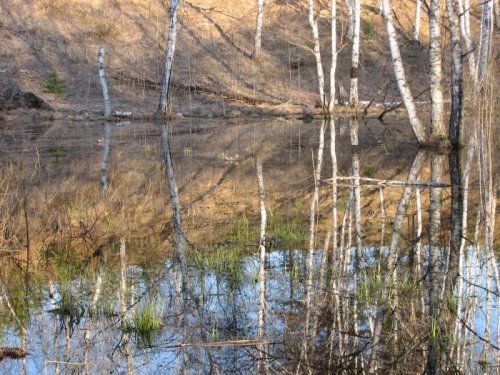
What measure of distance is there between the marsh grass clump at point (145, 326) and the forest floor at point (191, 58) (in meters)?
21.9

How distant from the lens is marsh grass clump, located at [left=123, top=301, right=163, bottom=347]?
4.18 metres

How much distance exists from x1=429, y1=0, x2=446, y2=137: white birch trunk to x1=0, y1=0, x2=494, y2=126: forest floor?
38.7 feet

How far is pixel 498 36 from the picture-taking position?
32000 mm

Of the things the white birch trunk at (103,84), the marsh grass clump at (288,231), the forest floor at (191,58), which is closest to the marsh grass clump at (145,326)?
the marsh grass clump at (288,231)

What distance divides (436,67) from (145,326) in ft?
33.9

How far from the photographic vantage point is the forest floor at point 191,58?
27453mm

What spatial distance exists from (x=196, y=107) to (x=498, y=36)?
14.6 meters

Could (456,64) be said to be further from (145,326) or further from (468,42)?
(145,326)

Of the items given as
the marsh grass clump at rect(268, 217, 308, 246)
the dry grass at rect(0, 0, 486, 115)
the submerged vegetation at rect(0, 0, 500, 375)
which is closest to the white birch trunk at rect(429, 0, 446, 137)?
the submerged vegetation at rect(0, 0, 500, 375)

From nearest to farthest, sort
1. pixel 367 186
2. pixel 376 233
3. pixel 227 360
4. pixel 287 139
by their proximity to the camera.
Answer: pixel 227 360 < pixel 376 233 < pixel 367 186 < pixel 287 139

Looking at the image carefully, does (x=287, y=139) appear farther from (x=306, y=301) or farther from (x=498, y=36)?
(x=498, y=36)

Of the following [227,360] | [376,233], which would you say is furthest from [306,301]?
[376,233]

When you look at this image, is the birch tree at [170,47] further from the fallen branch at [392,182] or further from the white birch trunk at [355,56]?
the fallen branch at [392,182]

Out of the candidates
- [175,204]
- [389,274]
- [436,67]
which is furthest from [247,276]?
[436,67]
